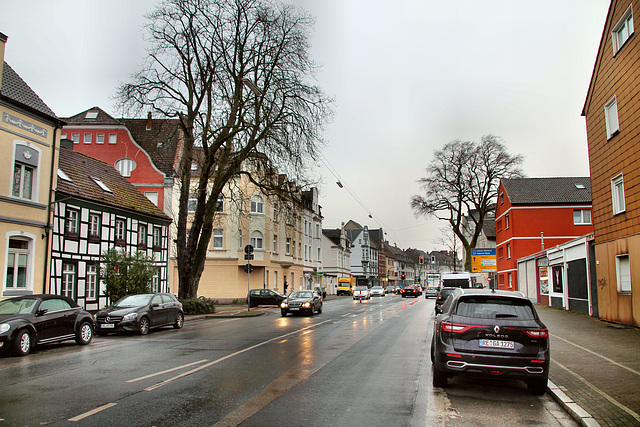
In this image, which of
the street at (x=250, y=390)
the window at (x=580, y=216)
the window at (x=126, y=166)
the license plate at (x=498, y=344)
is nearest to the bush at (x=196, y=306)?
the street at (x=250, y=390)

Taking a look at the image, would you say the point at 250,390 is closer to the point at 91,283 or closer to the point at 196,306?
the point at 196,306

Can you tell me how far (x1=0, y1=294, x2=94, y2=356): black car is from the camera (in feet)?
38.5

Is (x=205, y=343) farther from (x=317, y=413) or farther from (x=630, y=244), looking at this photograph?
(x=630, y=244)

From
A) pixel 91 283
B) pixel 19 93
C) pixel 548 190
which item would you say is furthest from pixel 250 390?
pixel 548 190

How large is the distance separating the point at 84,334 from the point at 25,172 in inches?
365

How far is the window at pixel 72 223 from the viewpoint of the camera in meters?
23.3

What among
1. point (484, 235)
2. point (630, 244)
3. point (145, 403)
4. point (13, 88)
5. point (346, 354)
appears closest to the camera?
point (145, 403)

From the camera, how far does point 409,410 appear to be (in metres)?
6.67

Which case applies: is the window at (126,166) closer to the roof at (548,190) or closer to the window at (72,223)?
the window at (72,223)

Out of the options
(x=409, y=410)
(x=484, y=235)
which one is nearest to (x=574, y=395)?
(x=409, y=410)

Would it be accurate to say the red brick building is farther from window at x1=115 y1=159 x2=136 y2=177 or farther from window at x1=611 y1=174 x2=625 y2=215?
window at x1=115 y1=159 x2=136 y2=177

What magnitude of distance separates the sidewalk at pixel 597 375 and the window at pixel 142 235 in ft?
72.9

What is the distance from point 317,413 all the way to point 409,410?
1228 millimetres

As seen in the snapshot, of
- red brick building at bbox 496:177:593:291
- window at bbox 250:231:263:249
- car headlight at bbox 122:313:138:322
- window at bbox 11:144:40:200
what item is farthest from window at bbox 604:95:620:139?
window at bbox 250:231:263:249
